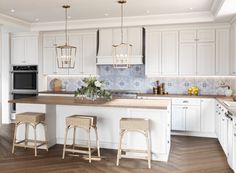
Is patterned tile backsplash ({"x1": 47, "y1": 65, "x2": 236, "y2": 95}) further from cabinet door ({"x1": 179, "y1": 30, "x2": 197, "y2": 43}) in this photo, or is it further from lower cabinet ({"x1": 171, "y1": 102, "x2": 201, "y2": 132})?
cabinet door ({"x1": 179, "y1": 30, "x2": 197, "y2": 43})

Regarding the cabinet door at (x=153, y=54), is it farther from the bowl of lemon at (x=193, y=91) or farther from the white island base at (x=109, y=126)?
the white island base at (x=109, y=126)

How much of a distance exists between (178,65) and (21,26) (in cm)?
407

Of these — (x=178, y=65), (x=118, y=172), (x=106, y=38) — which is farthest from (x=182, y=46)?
(x=118, y=172)

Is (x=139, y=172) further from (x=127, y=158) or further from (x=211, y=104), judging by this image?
(x=211, y=104)

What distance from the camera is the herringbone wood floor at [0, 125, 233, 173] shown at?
3760 mm

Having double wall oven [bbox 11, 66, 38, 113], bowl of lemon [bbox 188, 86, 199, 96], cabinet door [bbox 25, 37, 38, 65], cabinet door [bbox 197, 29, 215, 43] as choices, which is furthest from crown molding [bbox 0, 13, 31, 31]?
bowl of lemon [bbox 188, 86, 199, 96]

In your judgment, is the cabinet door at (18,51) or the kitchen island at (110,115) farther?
the cabinet door at (18,51)

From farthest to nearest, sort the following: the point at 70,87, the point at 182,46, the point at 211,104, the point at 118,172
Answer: the point at 70,87 → the point at 182,46 → the point at 211,104 → the point at 118,172

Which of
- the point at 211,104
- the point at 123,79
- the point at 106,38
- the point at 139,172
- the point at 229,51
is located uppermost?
the point at 106,38

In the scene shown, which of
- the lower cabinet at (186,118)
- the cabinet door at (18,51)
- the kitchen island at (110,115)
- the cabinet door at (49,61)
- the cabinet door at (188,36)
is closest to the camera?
the kitchen island at (110,115)

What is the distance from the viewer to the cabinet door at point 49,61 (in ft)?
23.3

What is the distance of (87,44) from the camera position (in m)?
6.80

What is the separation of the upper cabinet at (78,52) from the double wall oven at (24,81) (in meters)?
0.37

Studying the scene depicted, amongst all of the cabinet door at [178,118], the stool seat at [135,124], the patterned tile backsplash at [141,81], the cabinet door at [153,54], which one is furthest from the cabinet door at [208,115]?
the stool seat at [135,124]
